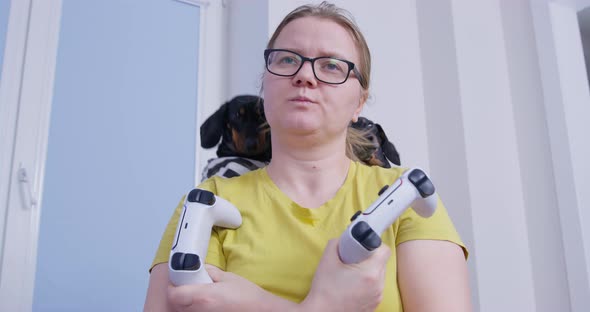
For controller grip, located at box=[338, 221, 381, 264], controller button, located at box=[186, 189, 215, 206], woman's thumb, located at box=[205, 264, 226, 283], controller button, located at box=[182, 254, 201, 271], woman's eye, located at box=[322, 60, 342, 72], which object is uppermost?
woman's eye, located at box=[322, 60, 342, 72]

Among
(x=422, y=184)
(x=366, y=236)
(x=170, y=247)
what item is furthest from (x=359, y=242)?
(x=170, y=247)

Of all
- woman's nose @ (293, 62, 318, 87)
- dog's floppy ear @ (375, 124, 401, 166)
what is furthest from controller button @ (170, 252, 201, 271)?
dog's floppy ear @ (375, 124, 401, 166)

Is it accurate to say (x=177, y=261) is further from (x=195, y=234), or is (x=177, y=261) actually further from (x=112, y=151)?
(x=112, y=151)

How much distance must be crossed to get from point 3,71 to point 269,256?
57.0 inches

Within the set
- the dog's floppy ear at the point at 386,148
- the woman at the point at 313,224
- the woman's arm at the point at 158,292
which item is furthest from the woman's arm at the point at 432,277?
the dog's floppy ear at the point at 386,148

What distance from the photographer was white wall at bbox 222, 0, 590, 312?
5.84ft

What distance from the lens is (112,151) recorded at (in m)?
1.74

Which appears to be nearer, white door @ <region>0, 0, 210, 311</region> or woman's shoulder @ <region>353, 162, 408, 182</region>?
Result: woman's shoulder @ <region>353, 162, 408, 182</region>

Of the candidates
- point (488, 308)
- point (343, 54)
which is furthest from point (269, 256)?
point (488, 308)

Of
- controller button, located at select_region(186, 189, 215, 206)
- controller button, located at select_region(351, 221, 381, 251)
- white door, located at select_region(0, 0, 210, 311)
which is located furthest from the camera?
white door, located at select_region(0, 0, 210, 311)

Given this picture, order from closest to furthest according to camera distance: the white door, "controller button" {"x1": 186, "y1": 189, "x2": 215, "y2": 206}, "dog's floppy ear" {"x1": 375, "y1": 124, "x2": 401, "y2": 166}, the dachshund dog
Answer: "controller button" {"x1": 186, "y1": 189, "x2": 215, "y2": 206} < the dachshund dog < "dog's floppy ear" {"x1": 375, "y1": 124, "x2": 401, "y2": 166} < the white door

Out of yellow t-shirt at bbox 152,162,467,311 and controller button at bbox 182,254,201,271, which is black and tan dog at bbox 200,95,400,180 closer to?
yellow t-shirt at bbox 152,162,467,311

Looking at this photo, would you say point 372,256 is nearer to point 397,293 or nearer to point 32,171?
point 397,293

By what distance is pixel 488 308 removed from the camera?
1.73 metres
